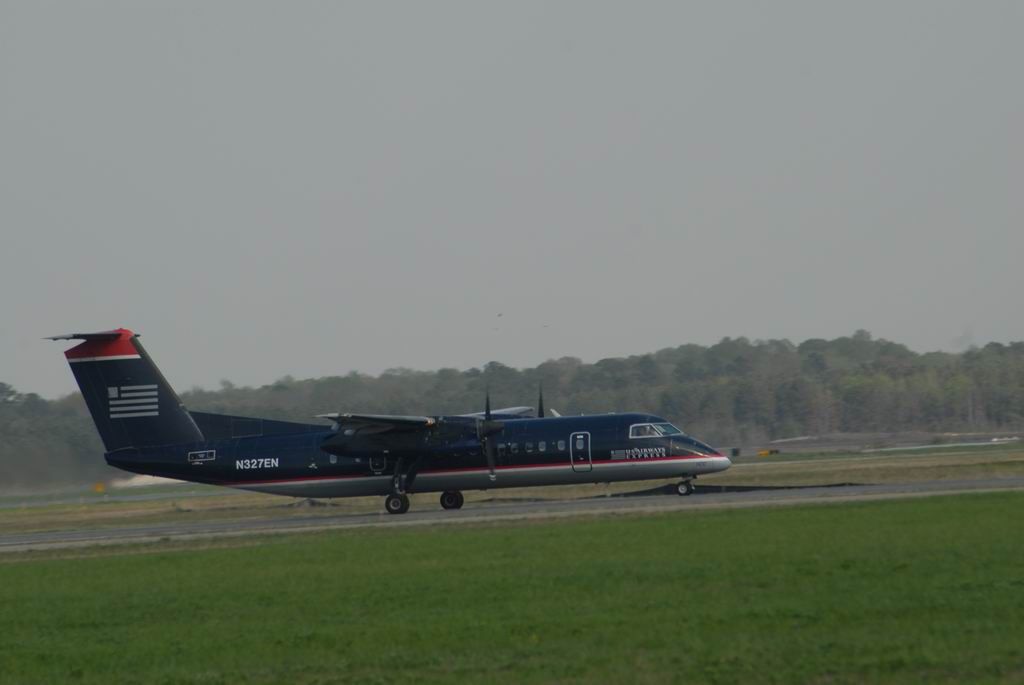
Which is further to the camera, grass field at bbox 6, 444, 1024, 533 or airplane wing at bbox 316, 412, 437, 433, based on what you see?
grass field at bbox 6, 444, 1024, 533

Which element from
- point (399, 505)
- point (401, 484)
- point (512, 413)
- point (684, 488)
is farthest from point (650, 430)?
point (399, 505)

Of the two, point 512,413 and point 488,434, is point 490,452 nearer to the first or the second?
point 488,434

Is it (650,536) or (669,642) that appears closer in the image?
(669,642)

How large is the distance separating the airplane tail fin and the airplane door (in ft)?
38.1

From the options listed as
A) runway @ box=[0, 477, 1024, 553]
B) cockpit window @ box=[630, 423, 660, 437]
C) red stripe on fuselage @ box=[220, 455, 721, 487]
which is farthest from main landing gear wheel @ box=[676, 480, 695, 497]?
cockpit window @ box=[630, 423, 660, 437]

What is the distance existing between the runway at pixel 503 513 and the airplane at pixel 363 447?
3.10 feet

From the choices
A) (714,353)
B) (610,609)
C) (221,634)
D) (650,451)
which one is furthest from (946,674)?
(714,353)

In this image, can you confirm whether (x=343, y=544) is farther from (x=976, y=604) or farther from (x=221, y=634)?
(x=976, y=604)

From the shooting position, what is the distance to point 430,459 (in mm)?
39188

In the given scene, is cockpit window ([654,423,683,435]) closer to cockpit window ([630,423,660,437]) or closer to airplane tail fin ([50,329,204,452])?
cockpit window ([630,423,660,437])

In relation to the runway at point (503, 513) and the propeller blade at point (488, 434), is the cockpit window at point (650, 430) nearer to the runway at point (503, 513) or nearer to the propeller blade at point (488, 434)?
the runway at point (503, 513)

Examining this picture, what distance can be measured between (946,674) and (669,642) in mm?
3240

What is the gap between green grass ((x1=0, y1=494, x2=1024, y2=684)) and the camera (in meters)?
13.7

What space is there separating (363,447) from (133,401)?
24.1ft
